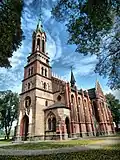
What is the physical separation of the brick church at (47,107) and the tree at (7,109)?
818 inches

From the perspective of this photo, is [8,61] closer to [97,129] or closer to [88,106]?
[88,106]

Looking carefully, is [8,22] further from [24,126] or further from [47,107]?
[24,126]

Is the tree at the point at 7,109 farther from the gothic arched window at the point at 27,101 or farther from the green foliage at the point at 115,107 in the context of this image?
the green foliage at the point at 115,107

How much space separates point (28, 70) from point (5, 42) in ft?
104

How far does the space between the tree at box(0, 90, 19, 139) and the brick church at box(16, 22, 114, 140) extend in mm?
20765

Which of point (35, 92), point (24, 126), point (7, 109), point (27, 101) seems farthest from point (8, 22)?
point (7, 109)

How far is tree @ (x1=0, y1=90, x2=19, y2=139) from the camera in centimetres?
5612

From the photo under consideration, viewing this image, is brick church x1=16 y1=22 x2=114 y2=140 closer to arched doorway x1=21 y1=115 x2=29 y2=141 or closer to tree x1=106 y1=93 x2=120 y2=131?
arched doorway x1=21 y1=115 x2=29 y2=141

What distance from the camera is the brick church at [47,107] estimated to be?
32.6m

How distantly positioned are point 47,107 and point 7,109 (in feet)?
87.1

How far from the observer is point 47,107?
3600cm

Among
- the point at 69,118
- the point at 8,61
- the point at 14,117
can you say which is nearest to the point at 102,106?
the point at 69,118

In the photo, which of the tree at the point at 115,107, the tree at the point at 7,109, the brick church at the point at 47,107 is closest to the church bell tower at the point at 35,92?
the brick church at the point at 47,107

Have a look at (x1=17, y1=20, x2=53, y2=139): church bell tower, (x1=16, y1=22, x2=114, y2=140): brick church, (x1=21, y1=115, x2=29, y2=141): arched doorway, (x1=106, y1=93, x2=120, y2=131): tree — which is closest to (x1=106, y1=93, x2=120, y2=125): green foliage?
(x1=106, y1=93, x2=120, y2=131): tree
